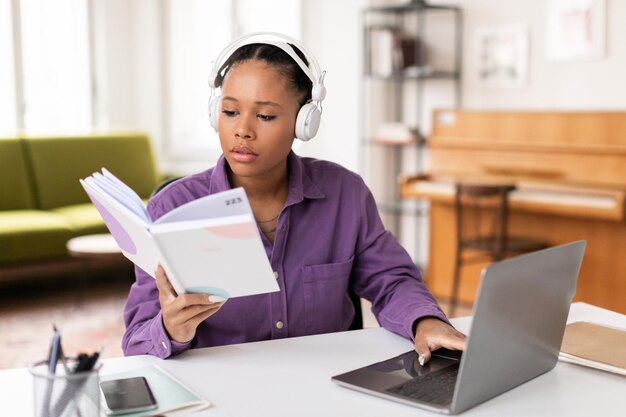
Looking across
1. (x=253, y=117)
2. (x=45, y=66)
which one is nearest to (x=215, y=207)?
(x=253, y=117)

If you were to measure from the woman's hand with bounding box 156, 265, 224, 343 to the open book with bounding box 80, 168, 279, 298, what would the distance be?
0.6 inches

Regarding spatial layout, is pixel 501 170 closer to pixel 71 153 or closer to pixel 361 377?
pixel 71 153

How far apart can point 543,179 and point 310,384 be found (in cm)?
356

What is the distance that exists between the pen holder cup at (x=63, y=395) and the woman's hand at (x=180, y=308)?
0.26 meters

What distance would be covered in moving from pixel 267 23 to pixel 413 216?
6.00 feet

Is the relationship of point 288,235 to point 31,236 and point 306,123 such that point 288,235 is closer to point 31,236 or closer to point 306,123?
point 306,123

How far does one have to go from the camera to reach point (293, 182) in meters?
1.74

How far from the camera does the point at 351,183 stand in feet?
6.01

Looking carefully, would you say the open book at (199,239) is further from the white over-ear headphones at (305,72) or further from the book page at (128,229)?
the white over-ear headphones at (305,72)

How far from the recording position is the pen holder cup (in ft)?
3.47

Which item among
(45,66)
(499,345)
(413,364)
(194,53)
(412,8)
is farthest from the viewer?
(194,53)

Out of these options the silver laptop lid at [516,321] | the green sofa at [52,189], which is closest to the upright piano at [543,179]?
the green sofa at [52,189]

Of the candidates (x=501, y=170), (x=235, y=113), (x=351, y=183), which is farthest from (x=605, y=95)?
(x=235, y=113)

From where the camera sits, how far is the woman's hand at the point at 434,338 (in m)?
1.44
